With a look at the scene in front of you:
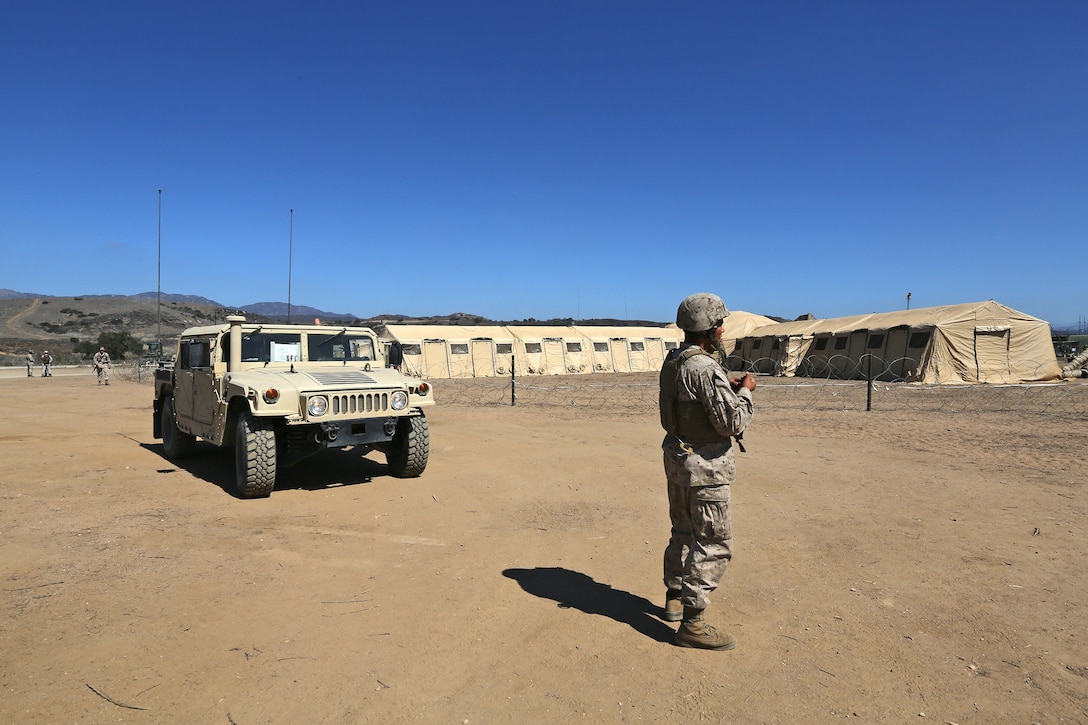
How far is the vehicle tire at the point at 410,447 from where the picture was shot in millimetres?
7418

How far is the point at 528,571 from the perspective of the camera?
181 inches

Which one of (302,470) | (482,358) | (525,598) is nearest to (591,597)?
(525,598)

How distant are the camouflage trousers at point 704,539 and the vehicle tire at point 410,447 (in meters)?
4.40

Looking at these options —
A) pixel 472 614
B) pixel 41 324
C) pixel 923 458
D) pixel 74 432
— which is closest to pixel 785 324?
pixel 923 458

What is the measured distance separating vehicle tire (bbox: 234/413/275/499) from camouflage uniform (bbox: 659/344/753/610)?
176 inches

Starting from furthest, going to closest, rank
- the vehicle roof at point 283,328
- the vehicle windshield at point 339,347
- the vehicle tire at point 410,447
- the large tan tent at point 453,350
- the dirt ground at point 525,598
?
the large tan tent at point 453,350, the vehicle windshield at point 339,347, the vehicle roof at point 283,328, the vehicle tire at point 410,447, the dirt ground at point 525,598

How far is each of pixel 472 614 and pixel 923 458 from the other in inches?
283

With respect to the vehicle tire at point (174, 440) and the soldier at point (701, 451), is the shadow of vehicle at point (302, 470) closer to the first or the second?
the vehicle tire at point (174, 440)

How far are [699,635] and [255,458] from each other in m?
4.70

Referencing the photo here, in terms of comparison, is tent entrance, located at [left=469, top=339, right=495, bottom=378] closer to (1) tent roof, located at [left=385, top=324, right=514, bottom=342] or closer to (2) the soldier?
(1) tent roof, located at [left=385, top=324, right=514, bottom=342]

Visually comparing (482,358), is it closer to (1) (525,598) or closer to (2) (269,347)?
(2) (269,347)

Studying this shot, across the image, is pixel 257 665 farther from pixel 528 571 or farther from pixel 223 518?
pixel 223 518

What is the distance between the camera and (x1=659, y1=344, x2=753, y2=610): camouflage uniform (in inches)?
133

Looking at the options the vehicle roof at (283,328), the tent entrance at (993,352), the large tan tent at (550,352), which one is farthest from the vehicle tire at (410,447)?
the large tan tent at (550,352)
